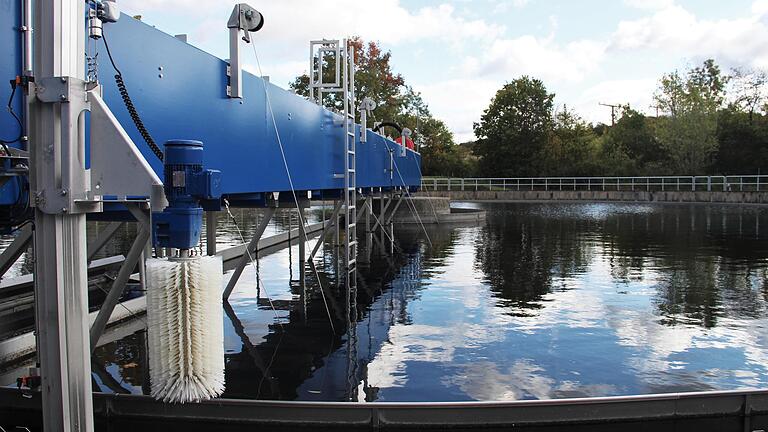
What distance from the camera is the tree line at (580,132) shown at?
5119 centimetres

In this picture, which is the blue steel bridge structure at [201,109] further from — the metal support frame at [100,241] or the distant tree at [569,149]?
the distant tree at [569,149]

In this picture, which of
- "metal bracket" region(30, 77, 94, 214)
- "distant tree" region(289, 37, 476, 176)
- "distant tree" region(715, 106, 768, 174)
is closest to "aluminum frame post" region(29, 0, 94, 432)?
"metal bracket" region(30, 77, 94, 214)

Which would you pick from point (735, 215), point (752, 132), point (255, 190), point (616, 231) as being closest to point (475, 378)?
point (255, 190)

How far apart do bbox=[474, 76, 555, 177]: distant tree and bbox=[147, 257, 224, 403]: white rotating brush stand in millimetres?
58732

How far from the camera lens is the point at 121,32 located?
4.23 m

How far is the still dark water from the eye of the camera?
599cm

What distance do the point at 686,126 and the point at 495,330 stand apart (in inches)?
1973

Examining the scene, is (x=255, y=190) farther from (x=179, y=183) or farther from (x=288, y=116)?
(x=179, y=183)

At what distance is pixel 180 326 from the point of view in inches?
113

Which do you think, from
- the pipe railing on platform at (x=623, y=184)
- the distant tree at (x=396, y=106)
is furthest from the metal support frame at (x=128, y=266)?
the pipe railing on platform at (x=623, y=184)

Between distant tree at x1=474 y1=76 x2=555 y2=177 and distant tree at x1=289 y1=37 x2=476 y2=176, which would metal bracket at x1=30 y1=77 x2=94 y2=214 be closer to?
distant tree at x1=289 y1=37 x2=476 y2=176

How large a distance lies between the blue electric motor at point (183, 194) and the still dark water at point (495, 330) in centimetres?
303

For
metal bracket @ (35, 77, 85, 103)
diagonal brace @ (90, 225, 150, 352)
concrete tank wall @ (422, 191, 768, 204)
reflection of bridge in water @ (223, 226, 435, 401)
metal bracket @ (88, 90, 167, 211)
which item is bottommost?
reflection of bridge in water @ (223, 226, 435, 401)

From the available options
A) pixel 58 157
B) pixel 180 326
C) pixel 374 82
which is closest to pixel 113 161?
pixel 58 157
